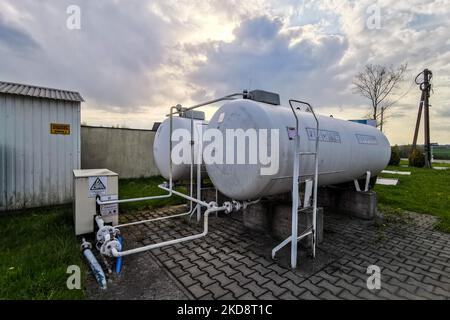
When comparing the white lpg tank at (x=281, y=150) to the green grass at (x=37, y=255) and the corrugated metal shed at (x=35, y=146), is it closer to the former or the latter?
the green grass at (x=37, y=255)

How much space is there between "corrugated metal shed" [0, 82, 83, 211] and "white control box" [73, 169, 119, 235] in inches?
101

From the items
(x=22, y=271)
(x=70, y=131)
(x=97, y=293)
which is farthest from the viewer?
(x=70, y=131)

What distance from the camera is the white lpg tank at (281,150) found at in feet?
11.1

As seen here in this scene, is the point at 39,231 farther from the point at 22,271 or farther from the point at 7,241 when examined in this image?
the point at 22,271

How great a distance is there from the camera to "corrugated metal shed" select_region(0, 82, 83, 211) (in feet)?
18.7

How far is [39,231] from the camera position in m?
4.39

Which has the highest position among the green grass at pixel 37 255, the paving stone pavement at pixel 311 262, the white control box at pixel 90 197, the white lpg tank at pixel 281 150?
the white lpg tank at pixel 281 150

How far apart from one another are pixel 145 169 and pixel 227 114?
27.0ft

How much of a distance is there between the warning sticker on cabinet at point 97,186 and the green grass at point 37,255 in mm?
847

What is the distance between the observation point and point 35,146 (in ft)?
19.7

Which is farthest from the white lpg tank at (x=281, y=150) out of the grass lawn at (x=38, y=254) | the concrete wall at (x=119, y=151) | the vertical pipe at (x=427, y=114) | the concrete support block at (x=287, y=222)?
the vertical pipe at (x=427, y=114)

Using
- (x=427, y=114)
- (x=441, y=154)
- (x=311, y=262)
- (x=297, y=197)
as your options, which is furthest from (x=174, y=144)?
(x=441, y=154)

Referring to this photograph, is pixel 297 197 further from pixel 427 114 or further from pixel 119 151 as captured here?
pixel 427 114
